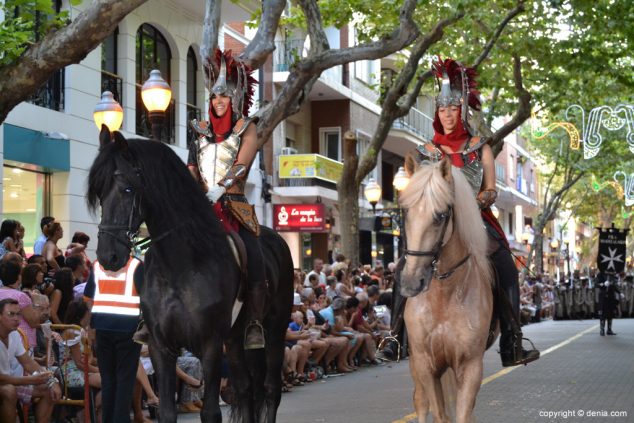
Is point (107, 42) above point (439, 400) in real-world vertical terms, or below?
above

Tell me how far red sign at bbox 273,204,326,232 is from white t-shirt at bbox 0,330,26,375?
26.4 metres

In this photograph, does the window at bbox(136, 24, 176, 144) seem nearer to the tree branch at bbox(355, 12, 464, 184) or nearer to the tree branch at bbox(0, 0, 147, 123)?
the tree branch at bbox(355, 12, 464, 184)

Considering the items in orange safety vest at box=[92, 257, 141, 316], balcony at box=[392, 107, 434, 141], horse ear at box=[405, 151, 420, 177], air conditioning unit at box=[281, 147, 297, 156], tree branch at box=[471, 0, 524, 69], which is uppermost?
balcony at box=[392, 107, 434, 141]

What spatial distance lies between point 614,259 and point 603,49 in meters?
7.92

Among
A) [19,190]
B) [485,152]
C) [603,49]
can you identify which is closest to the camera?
[485,152]

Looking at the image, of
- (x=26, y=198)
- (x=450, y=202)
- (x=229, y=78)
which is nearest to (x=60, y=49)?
(x=229, y=78)

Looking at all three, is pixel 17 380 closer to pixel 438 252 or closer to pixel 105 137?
pixel 105 137

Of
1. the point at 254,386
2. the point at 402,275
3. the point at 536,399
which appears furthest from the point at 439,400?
the point at 536,399

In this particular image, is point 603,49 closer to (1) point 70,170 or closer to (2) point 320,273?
(2) point 320,273

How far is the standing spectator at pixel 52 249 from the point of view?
50.1 ft

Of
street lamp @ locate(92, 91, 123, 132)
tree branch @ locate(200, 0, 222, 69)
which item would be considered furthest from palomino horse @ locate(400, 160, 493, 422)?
tree branch @ locate(200, 0, 222, 69)

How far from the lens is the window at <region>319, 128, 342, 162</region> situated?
44.1 metres

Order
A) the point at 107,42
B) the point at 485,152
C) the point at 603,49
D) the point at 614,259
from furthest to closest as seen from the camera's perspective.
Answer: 1. the point at 614,259
2. the point at 603,49
3. the point at 107,42
4. the point at 485,152

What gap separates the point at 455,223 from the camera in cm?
849
